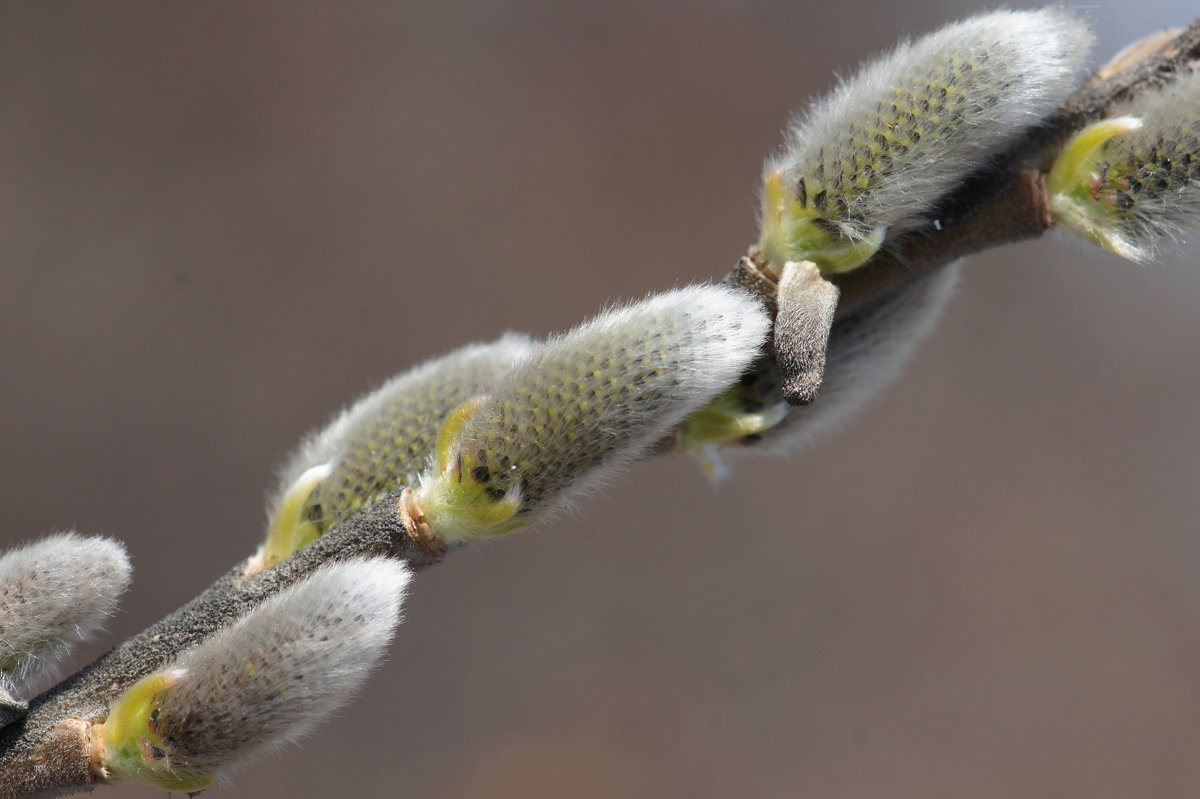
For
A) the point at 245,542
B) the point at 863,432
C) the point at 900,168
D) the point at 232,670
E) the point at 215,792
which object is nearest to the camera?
the point at 232,670

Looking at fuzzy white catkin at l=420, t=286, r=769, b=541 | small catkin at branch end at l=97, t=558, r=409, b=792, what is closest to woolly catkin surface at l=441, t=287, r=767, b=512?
fuzzy white catkin at l=420, t=286, r=769, b=541

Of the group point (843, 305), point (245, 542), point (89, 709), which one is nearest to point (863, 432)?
point (245, 542)

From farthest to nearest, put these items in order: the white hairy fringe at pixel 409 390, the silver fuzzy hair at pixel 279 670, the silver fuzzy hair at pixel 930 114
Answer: the white hairy fringe at pixel 409 390, the silver fuzzy hair at pixel 930 114, the silver fuzzy hair at pixel 279 670

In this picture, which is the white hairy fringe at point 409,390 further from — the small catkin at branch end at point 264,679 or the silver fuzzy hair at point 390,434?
the small catkin at branch end at point 264,679

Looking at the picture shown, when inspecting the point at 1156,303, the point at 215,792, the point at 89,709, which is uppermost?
the point at 89,709

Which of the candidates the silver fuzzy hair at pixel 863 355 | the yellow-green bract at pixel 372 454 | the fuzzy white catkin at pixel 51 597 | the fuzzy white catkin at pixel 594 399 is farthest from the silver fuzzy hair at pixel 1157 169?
the fuzzy white catkin at pixel 51 597

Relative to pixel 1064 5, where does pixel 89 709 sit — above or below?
below

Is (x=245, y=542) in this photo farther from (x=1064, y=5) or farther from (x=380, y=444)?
(x=1064, y=5)

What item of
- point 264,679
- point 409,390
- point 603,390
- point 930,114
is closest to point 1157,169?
point 930,114
